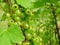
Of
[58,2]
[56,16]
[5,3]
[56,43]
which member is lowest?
[56,43]

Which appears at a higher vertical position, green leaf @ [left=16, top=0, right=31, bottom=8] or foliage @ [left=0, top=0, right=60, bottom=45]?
green leaf @ [left=16, top=0, right=31, bottom=8]

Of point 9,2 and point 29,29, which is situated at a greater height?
point 9,2

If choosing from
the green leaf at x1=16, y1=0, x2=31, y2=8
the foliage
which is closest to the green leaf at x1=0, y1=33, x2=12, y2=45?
the foliage

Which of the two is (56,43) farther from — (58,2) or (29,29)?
(29,29)

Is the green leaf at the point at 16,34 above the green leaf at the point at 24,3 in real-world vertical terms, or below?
below

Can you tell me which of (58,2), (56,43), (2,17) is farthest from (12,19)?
(56,43)

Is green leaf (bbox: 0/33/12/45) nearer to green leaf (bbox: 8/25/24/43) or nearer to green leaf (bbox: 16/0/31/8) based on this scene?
green leaf (bbox: 8/25/24/43)

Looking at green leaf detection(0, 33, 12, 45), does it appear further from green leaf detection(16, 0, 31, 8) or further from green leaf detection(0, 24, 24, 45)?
green leaf detection(16, 0, 31, 8)

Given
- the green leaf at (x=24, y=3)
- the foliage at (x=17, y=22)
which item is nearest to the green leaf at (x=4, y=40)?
the foliage at (x=17, y=22)

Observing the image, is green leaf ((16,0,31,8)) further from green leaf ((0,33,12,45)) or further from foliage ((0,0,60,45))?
green leaf ((0,33,12,45))

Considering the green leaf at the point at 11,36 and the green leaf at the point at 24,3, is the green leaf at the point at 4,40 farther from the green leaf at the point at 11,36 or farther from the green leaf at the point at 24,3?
the green leaf at the point at 24,3

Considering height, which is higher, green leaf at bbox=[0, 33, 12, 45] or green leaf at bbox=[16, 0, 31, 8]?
green leaf at bbox=[16, 0, 31, 8]
